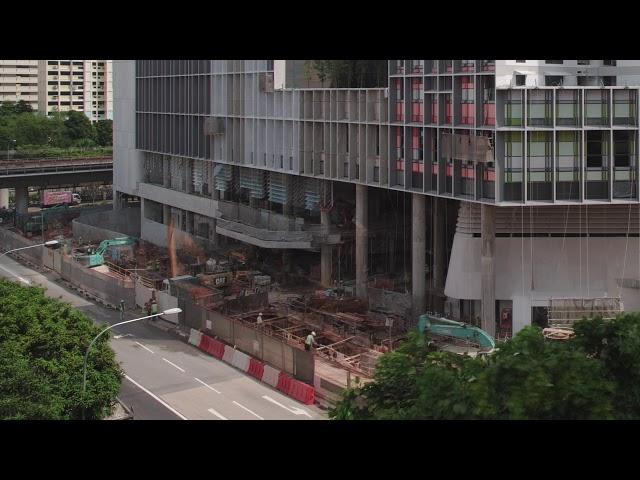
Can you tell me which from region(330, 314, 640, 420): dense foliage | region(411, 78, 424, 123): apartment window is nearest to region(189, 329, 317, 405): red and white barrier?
region(411, 78, 424, 123): apartment window

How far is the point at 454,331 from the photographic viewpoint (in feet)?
73.8

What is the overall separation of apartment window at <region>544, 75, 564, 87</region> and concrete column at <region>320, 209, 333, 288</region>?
9.83 meters

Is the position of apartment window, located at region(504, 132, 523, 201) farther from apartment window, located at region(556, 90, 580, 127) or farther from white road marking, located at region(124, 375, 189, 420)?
white road marking, located at region(124, 375, 189, 420)

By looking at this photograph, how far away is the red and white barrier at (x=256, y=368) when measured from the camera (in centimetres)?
2002

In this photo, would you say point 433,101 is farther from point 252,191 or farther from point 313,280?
point 252,191

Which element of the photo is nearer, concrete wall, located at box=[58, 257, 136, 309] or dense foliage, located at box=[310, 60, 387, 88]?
concrete wall, located at box=[58, 257, 136, 309]

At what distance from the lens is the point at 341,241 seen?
3095cm

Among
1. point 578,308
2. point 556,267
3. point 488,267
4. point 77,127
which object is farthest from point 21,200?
point 578,308

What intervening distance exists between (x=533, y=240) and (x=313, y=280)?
9.64 m

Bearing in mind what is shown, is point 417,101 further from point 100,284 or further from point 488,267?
point 100,284

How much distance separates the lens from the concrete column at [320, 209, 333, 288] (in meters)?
30.9

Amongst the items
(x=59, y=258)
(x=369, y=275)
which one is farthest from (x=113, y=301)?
(x=369, y=275)

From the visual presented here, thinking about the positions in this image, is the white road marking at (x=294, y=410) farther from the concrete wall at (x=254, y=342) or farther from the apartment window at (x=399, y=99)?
the apartment window at (x=399, y=99)

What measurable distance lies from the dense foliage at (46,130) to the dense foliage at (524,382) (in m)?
53.3
